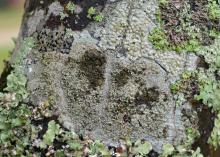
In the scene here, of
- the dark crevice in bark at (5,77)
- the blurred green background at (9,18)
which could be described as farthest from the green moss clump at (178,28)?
the blurred green background at (9,18)

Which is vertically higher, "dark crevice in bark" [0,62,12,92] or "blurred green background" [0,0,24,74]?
"blurred green background" [0,0,24,74]

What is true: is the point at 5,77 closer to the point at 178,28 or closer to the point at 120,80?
the point at 120,80

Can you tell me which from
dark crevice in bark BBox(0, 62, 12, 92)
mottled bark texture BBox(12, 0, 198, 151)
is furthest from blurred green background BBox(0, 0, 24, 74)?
mottled bark texture BBox(12, 0, 198, 151)

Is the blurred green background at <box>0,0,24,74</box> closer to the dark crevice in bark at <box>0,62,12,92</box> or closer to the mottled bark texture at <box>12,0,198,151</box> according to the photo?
the dark crevice in bark at <box>0,62,12,92</box>

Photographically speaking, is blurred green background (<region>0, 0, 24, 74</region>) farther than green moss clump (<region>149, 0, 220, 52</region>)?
Yes

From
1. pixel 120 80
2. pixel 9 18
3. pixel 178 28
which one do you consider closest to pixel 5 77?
pixel 120 80

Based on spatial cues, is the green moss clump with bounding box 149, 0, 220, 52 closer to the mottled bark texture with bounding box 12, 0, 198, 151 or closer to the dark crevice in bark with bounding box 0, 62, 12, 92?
the mottled bark texture with bounding box 12, 0, 198, 151

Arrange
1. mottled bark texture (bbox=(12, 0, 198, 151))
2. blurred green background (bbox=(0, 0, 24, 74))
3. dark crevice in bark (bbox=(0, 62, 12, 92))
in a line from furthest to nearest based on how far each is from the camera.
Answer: blurred green background (bbox=(0, 0, 24, 74)) < dark crevice in bark (bbox=(0, 62, 12, 92)) < mottled bark texture (bbox=(12, 0, 198, 151))

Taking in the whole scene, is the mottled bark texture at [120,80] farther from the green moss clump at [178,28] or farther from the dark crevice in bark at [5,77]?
the dark crevice in bark at [5,77]

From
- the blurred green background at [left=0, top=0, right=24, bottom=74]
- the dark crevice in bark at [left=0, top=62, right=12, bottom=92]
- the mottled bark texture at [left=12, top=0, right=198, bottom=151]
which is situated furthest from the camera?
the blurred green background at [left=0, top=0, right=24, bottom=74]
